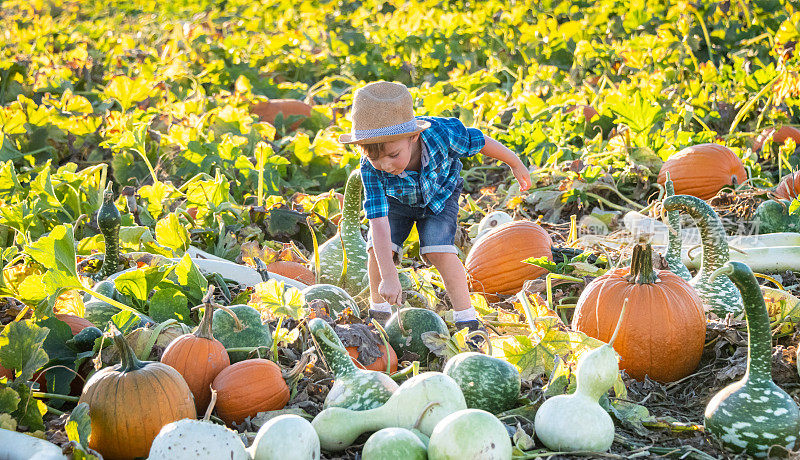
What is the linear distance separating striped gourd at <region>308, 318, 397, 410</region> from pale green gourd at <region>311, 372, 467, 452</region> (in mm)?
69

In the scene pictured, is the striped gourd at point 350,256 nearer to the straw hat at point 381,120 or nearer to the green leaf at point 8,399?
the straw hat at point 381,120

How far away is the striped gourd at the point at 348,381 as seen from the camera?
2299 mm

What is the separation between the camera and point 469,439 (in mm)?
1958

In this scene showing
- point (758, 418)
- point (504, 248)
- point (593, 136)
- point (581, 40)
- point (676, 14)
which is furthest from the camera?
point (581, 40)

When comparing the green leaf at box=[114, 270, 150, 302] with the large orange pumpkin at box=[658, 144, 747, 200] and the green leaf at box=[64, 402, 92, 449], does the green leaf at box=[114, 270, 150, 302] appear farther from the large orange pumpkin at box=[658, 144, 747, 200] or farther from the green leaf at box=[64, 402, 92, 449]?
the large orange pumpkin at box=[658, 144, 747, 200]

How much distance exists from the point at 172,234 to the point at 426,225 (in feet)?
3.68

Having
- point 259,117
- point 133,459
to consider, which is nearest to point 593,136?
point 259,117

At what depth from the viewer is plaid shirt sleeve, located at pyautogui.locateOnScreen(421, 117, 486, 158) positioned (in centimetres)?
330

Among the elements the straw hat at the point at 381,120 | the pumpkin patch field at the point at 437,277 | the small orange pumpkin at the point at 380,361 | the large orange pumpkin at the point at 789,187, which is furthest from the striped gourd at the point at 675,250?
the large orange pumpkin at the point at 789,187

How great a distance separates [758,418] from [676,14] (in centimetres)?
537

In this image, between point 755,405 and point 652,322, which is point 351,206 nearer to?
point 652,322

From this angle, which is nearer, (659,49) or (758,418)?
(758,418)

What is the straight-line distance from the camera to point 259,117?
22.1 ft

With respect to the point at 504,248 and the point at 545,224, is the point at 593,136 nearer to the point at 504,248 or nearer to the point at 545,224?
the point at 545,224
